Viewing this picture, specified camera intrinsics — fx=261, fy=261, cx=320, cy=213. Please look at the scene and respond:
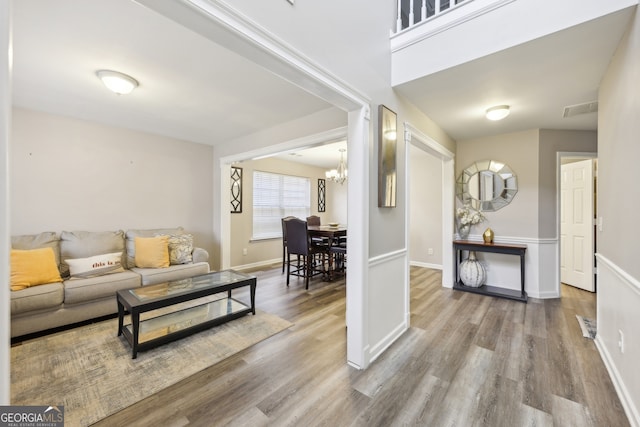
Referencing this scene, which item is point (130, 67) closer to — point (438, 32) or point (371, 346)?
point (438, 32)

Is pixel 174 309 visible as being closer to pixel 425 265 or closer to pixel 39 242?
pixel 39 242

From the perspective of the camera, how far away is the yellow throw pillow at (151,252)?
3.39m

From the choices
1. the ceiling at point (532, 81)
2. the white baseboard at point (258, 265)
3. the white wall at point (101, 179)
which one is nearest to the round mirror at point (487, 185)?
the ceiling at point (532, 81)

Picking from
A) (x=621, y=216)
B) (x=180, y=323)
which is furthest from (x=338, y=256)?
(x=621, y=216)

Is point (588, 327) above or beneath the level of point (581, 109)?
beneath

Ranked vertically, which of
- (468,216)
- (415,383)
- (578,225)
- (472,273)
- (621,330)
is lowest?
(415,383)

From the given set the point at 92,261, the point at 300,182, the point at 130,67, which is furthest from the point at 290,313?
the point at 300,182

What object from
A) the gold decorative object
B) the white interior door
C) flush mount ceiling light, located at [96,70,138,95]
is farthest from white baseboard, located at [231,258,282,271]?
the white interior door

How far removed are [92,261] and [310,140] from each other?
287cm

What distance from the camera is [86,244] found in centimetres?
319

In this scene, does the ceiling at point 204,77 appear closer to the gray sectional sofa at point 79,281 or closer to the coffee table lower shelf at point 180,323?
the gray sectional sofa at point 79,281

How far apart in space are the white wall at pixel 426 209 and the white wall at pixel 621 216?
3.05 m

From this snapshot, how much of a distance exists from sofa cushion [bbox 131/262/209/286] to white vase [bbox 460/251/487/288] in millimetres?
3785

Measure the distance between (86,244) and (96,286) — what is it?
2.56ft
